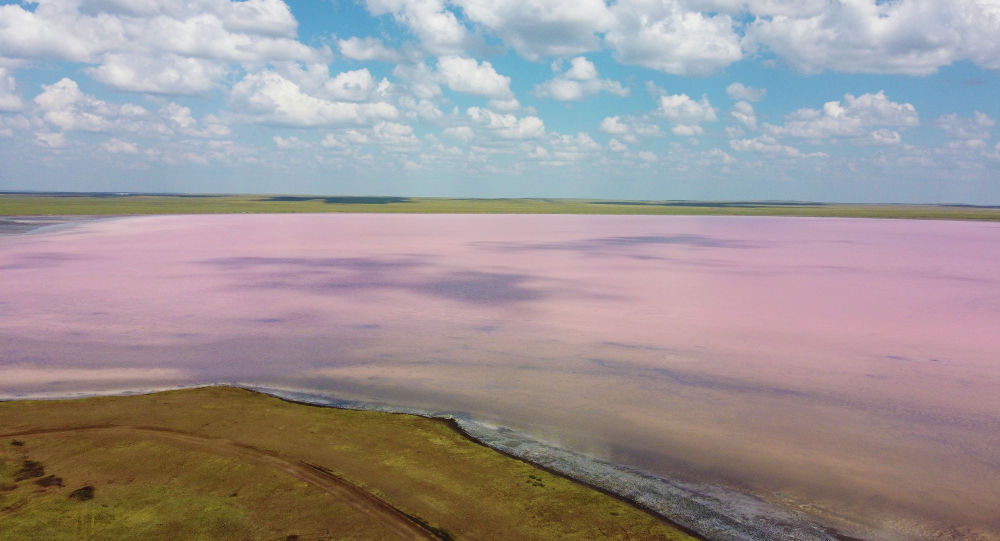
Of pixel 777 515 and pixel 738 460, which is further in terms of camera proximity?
pixel 738 460

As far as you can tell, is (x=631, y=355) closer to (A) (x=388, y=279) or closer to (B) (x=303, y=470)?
(B) (x=303, y=470)

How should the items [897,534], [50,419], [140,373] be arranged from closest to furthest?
[897,534] → [50,419] → [140,373]

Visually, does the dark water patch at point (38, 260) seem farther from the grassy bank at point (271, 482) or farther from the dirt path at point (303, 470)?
the dirt path at point (303, 470)

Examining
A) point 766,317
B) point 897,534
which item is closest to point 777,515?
point 897,534

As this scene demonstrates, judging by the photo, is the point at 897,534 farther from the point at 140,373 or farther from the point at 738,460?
the point at 140,373

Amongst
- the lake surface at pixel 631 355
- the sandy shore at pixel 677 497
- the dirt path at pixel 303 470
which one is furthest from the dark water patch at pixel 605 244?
the dirt path at pixel 303 470

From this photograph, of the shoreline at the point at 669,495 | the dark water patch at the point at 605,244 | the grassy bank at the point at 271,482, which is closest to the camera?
the grassy bank at the point at 271,482

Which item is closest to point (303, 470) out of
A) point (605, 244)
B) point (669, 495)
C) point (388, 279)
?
point (669, 495)
